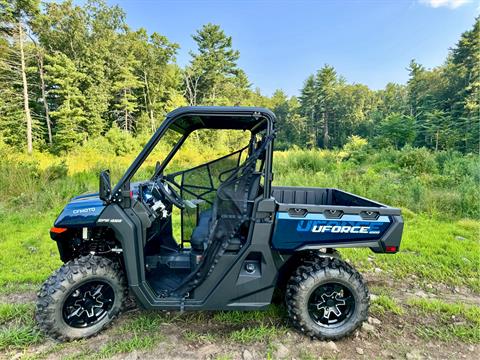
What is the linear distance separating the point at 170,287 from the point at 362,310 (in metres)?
1.63

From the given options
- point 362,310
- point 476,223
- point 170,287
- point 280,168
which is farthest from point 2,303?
point 280,168

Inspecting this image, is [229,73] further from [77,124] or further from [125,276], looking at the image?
[125,276]

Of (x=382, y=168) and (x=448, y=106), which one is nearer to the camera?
(x=382, y=168)

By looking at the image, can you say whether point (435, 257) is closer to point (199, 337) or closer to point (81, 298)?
point (199, 337)

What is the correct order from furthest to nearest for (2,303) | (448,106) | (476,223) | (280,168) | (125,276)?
(448,106)
(280,168)
(476,223)
(2,303)
(125,276)

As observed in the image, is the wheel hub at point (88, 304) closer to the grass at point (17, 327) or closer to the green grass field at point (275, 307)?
the green grass field at point (275, 307)

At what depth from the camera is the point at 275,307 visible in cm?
273

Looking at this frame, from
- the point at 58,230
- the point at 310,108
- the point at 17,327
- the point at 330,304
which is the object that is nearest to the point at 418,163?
the point at 330,304

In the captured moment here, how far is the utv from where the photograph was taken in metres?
2.22

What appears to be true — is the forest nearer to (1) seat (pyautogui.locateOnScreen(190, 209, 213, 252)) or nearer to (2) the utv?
(2) the utv

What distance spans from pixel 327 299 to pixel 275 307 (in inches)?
22.6

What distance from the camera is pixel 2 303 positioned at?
9.18ft

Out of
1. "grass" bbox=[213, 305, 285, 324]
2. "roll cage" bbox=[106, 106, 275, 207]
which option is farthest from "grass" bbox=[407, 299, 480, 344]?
"roll cage" bbox=[106, 106, 275, 207]

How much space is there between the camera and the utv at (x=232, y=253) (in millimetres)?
2223
